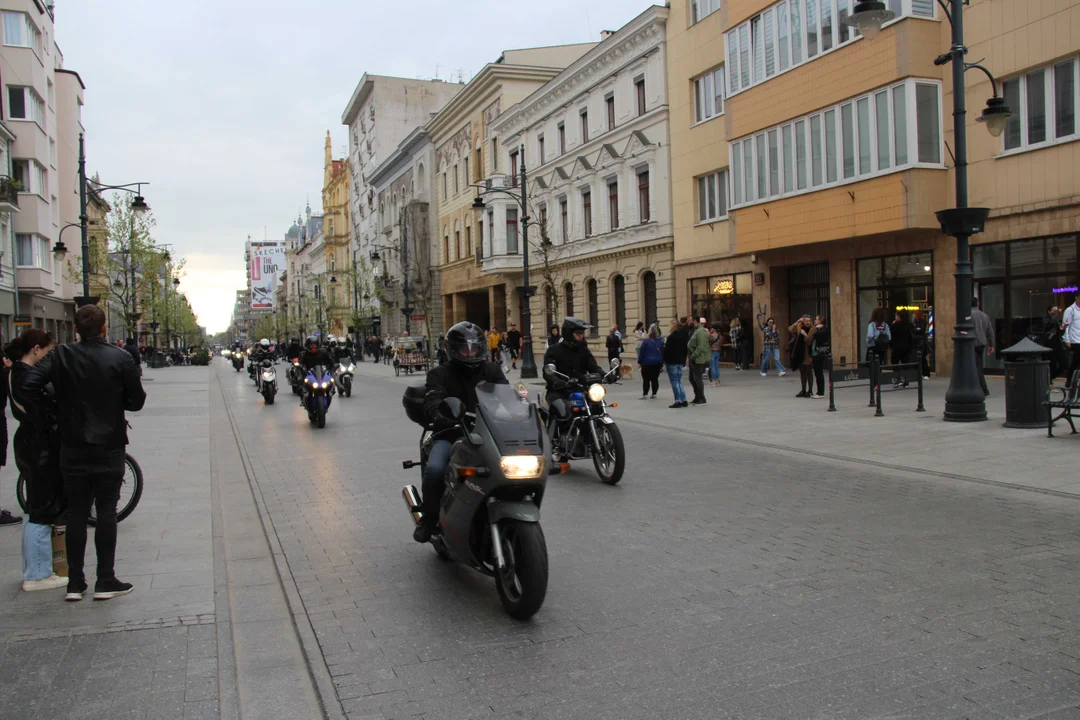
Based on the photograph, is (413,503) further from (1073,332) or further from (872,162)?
(872,162)

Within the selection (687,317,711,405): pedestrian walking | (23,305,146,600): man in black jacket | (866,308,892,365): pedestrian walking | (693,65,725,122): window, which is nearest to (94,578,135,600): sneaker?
(23,305,146,600): man in black jacket

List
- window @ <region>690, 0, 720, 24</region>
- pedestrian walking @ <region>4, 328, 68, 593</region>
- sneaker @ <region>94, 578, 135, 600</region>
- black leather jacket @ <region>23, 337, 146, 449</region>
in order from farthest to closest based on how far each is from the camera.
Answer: window @ <region>690, 0, 720, 24</region>
pedestrian walking @ <region>4, 328, 68, 593</region>
sneaker @ <region>94, 578, 135, 600</region>
black leather jacket @ <region>23, 337, 146, 449</region>

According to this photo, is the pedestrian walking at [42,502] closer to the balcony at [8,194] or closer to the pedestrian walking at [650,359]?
the pedestrian walking at [650,359]

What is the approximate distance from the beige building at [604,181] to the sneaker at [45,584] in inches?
921

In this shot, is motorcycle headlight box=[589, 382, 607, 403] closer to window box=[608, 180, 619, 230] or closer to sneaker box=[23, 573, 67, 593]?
sneaker box=[23, 573, 67, 593]

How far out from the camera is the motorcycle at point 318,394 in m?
15.2

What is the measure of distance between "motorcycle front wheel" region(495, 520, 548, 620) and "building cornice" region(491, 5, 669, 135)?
93.0 ft

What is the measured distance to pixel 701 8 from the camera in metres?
28.1

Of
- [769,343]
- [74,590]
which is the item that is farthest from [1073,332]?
[74,590]

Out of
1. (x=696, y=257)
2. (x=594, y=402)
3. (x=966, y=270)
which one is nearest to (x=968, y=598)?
(x=594, y=402)

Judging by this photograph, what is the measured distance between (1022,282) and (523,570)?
56.7 feet

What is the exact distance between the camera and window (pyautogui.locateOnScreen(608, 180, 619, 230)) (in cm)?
3444

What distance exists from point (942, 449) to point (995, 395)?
6.62 metres

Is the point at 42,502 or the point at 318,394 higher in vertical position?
the point at 318,394
